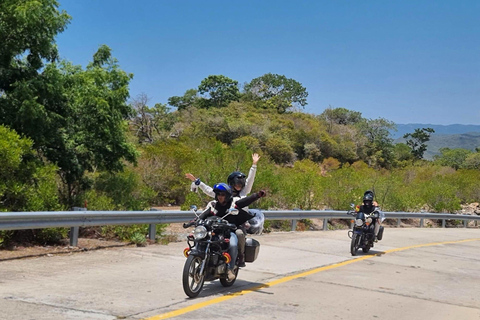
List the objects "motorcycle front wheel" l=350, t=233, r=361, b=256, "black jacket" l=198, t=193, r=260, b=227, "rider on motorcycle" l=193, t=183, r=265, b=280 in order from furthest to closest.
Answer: "motorcycle front wheel" l=350, t=233, r=361, b=256 → "black jacket" l=198, t=193, r=260, b=227 → "rider on motorcycle" l=193, t=183, r=265, b=280

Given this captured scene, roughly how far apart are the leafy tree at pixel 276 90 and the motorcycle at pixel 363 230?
79.6 meters

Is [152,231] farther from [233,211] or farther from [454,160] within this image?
[454,160]

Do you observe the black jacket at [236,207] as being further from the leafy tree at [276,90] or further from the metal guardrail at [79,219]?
the leafy tree at [276,90]

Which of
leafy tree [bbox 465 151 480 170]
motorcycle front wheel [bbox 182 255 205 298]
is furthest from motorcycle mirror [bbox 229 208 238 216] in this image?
leafy tree [bbox 465 151 480 170]

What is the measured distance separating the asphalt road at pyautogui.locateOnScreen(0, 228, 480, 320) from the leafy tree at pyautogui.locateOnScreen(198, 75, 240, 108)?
7921cm

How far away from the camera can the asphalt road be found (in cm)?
711

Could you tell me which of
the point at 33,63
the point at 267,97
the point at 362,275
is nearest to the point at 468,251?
the point at 362,275

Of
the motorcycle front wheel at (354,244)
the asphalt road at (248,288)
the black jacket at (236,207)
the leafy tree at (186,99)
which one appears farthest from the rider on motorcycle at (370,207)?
the leafy tree at (186,99)

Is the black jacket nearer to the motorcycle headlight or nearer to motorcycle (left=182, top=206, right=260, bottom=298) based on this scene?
motorcycle (left=182, top=206, right=260, bottom=298)

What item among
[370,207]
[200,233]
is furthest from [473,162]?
[200,233]

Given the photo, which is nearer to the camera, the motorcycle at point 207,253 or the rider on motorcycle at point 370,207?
the motorcycle at point 207,253

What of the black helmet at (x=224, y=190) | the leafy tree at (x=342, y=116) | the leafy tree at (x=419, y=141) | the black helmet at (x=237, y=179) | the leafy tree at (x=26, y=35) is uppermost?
the leafy tree at (x=342, y=116)

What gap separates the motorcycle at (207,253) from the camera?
7863 millimetres

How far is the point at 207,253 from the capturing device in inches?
318
